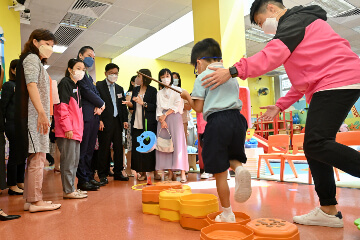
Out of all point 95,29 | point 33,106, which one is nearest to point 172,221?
point 33,106

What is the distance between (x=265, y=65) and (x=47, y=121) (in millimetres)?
1635

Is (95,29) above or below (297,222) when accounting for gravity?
above

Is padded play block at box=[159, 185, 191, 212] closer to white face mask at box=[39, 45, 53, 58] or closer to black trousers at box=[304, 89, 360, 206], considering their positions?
black trousers at box=[304, 89, 360, 206]

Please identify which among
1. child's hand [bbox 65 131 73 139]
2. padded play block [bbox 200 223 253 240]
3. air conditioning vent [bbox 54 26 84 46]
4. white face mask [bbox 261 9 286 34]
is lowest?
padded play block [bbox 200 223 253 240]

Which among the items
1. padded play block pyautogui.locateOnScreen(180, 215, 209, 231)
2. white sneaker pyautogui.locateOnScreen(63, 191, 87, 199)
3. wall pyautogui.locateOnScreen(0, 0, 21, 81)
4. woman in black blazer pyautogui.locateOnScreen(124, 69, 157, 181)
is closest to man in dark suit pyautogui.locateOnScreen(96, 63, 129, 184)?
woman in black blazer pyautogui.locateOnScreen(124, 69, 157, 181)

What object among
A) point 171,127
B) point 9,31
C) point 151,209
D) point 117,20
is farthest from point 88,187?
point 117,20

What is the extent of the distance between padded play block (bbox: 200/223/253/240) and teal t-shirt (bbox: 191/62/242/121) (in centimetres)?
61

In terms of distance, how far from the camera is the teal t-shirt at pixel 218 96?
151 cm

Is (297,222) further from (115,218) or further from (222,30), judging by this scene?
(222,30)

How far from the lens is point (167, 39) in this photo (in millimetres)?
8461

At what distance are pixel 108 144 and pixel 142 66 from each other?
662 centimetres

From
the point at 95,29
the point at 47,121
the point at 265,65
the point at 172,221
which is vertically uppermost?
the point at 95,29

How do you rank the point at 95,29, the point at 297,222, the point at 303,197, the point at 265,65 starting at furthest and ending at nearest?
the point at 95,29, the point at 303,197, the point at 297,222, the point at 265,65

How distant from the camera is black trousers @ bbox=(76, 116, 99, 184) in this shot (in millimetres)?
3014
